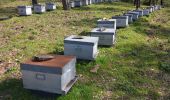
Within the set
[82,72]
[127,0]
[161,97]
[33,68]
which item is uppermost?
[127,0]

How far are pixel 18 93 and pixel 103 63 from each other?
467cm

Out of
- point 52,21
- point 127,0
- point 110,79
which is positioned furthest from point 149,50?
point 127,0

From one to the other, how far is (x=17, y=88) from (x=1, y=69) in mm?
2140

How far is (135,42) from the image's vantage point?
1738cm

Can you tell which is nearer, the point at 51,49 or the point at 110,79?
the point at 110,79

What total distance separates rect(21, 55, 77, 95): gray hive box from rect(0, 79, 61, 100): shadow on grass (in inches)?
12.3

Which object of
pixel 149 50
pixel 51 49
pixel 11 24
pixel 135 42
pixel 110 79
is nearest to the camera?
pixel 110 79

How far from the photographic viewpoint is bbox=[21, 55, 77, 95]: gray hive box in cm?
868

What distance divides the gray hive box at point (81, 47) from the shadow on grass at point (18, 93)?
9.31 feet

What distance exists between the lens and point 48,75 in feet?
28.8

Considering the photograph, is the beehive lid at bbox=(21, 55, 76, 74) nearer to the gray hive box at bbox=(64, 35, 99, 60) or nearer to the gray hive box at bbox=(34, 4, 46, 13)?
the gray hive box at bbox=(64, 35, 99, 60)

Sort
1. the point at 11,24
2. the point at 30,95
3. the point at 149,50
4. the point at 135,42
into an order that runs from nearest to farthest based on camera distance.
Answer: the point at 30,95 → the point at 149,50 → the point at 135,42 → the point at 11,24

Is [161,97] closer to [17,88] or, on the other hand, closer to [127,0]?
[17,88]

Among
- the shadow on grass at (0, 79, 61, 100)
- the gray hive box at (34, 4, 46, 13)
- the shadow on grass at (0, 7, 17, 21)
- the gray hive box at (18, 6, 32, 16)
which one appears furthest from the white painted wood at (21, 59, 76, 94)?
the gray hive box at (34, 4, 46, 13)
